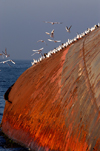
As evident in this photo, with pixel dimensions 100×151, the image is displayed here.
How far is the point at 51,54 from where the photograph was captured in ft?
53.8

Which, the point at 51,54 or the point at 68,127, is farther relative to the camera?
the point at 51,54

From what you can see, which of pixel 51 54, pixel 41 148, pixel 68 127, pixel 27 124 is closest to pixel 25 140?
pixel 27 124

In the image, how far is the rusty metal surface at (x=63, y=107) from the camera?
8109mm

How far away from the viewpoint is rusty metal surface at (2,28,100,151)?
26.6ft

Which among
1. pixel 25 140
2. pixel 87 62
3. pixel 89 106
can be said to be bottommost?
pixel 25 140

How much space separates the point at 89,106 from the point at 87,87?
32.2 inches

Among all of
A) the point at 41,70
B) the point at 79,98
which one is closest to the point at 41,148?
the point at 79,98

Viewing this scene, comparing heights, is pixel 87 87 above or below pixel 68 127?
above

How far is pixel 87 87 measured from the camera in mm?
8836

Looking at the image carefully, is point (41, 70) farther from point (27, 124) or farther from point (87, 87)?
point (87, 87)

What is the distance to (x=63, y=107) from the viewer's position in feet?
31.2

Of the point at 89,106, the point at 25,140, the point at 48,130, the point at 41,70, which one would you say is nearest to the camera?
the point at 89,106

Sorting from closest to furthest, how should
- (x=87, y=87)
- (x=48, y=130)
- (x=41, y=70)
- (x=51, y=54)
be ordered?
1. (x=87, y=87)
2. (x=48, y=130)
3. (x=41, y=70)
4. (x=51, y=54)

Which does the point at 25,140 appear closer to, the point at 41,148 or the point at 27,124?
the point at 27,124
